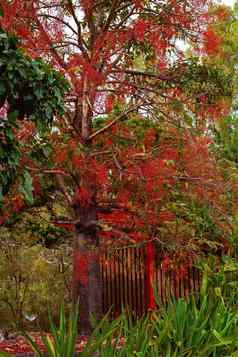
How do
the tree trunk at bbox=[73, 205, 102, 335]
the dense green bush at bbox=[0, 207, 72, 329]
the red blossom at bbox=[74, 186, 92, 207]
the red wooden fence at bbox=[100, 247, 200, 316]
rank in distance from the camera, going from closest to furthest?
the red blossom at bbox=[74, 186, 92, 207]
the tree trunk at bbox=[73, 205, 102, 335]
the dense green bush at bbox=[0, 207, 72, 329]
the red wooden fence at bbox=[100, 247, 200, 316]

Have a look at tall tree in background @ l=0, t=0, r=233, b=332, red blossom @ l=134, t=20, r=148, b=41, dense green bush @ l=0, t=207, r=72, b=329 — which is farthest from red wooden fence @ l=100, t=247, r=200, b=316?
red blossom @ l=134, t=20, r=148, b=41

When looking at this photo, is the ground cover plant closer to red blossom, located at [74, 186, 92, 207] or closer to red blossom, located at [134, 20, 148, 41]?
red blossom, located at [74, 186, 92, 207]

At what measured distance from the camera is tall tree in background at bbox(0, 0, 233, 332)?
25.8ft

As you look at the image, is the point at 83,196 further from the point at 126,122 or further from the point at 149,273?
the point at 149,273

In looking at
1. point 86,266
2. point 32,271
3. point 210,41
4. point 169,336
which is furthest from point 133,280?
point 169,336

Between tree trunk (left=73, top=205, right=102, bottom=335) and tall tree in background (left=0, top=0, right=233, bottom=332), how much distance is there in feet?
0.04

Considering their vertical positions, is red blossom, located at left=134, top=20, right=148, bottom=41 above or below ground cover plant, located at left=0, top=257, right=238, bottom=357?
above

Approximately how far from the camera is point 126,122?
888 centimetres

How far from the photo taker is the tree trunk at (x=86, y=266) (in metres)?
8.47

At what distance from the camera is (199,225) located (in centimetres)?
912

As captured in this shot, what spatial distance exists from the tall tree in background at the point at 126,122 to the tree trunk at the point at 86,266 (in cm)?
1

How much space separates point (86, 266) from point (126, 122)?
192cm

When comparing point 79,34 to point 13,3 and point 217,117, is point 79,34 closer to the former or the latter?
point 13,3

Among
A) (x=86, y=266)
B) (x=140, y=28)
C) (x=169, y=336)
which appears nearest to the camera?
(x=169, y=336)
